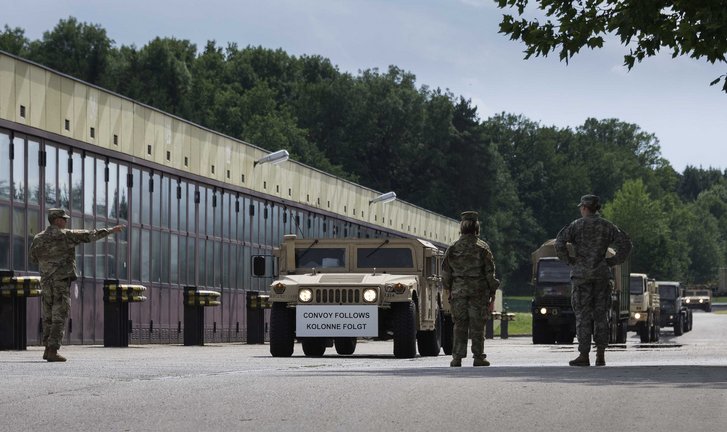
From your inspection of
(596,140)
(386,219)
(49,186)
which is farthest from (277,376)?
(596,140)

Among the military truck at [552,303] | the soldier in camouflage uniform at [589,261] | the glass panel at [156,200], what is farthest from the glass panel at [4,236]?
the soldier in camouflage uniform at [589,261]

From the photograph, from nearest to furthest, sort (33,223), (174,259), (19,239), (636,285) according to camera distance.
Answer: (19,239)
(33,223)
(174,259)
(636,285)

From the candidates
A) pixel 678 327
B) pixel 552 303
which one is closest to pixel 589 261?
pixel 552 303

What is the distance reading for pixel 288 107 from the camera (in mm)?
133500

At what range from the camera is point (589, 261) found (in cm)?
1903

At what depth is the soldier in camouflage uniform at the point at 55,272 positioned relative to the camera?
20875 mm

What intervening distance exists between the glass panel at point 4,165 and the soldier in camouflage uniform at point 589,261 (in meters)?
19.5

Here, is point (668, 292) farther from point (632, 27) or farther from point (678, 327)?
point (632, 27)

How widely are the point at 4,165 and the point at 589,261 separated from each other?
65.6ft

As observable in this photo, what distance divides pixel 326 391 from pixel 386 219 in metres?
67.5

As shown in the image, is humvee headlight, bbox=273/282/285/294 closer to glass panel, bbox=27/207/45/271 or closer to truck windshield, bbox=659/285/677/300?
glass panel, bbox=27/207/45/271

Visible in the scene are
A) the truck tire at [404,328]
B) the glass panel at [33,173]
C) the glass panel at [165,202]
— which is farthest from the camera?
the glass panel at [165,202]

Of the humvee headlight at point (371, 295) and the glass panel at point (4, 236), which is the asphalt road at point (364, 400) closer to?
the humvee headlight at point (371, 295)

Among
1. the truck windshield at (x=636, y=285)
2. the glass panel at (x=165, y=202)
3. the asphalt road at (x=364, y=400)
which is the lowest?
the asphalt road at (x=364, y=400)
